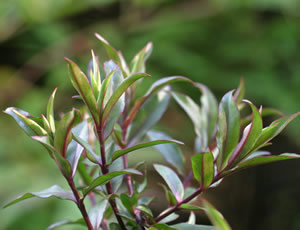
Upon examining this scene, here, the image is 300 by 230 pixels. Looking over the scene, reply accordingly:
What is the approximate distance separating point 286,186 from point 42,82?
1.09 metres

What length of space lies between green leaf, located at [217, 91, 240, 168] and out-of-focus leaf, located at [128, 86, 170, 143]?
0.23 feet

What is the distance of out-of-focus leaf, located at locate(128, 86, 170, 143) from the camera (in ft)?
0.87

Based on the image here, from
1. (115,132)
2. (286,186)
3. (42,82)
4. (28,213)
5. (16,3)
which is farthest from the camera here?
(42,82)

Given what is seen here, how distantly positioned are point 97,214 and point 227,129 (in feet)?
0.30

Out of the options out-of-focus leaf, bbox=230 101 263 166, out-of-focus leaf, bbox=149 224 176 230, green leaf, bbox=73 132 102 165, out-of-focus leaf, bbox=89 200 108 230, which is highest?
green leaf, bbox=73 132 102 165

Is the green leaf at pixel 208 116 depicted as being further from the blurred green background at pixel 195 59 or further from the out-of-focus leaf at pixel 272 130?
the blurred green background at pixel 195 59

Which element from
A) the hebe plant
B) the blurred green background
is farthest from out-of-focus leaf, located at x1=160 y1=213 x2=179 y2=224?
the blurred green background

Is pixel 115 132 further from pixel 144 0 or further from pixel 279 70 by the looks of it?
pixel 279 70

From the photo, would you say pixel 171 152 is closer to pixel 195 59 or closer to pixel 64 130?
pixel 64 130

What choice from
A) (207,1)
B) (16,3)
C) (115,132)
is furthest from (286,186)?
(115,132)

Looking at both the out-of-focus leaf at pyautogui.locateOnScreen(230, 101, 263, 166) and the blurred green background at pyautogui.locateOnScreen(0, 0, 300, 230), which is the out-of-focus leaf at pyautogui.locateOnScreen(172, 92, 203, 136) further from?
the blurred green background at pyautogui.locateOnScreen(0, 0, 300, 230)

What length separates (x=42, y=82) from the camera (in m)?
1.52

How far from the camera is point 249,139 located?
7.8 inches

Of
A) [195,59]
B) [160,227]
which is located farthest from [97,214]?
[195,59]
